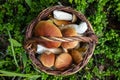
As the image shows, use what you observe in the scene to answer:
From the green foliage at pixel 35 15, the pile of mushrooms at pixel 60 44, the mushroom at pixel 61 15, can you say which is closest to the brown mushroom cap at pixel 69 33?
the pile of mushrooms at pixel 60 44

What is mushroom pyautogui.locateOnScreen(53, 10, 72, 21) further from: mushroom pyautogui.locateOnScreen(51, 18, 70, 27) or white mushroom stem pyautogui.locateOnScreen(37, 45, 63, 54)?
white mushroom stem pyautogui.locateOnScreen(37, 45, 63, 54)

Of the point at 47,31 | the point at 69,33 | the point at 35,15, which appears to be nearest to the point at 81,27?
the point at 69,33

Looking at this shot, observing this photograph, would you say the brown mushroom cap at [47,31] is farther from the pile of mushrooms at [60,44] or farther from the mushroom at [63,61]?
the mushroom at [63,61]

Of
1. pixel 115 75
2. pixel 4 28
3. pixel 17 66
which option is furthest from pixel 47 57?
pixel 115 75

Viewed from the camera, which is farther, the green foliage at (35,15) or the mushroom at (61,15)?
the green foliage at (35,15)

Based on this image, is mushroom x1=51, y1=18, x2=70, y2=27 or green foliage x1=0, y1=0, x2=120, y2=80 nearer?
mushroom x1=51, y1=18, x2=70, y2=27

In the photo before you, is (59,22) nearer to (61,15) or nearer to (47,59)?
(61,15)

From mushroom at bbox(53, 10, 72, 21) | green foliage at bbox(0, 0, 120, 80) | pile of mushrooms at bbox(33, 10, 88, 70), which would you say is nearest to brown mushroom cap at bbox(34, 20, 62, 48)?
pile of mushrooms at bbox(33, 10, 88, 70)

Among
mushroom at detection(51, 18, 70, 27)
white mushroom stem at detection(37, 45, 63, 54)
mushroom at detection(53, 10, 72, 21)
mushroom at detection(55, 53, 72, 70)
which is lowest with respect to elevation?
mushroom at detection(55, 53, 72, 70)
